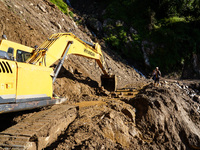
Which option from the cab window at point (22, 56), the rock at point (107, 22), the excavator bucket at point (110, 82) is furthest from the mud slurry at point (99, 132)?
the rock at point (107, 22)

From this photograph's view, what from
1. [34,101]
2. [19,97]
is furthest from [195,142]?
[19,97]

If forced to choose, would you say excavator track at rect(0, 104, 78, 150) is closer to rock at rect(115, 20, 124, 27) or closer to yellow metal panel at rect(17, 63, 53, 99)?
yellow metal panel at rect(17, 63, 53, 99)

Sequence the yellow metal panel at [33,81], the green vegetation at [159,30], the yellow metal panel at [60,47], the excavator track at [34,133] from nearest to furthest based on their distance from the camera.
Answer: the excavator track at [34,133]
the yellow metal panel at [33,81]
the yellow metal panel at [60,47]
the green vegetation at [159,30]

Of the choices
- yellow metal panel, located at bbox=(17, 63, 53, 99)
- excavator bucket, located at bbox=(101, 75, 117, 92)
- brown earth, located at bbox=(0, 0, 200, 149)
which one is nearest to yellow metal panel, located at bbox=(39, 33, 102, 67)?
yellow metal panel, located at bbox=(17, 63, 53, 99)

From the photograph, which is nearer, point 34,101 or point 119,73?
point 34,101

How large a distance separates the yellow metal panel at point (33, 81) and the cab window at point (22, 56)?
1203 mm

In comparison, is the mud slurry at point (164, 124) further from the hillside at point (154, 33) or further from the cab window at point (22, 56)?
the hillside at point (154, 33)

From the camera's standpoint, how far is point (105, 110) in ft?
16.7

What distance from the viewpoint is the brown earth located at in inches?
139

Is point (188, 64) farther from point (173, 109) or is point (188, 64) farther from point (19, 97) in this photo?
point (19, 97)

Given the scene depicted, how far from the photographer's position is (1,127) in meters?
4.77

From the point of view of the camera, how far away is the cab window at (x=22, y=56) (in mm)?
5094

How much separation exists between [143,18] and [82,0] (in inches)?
408

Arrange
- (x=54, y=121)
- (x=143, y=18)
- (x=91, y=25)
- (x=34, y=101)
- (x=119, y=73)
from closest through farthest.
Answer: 1. (x=54, y=121)
2. (x=34, y=101)
3. (x=119, y=73)
4. (x=91, y=25)
5. (x=143, y=18)
